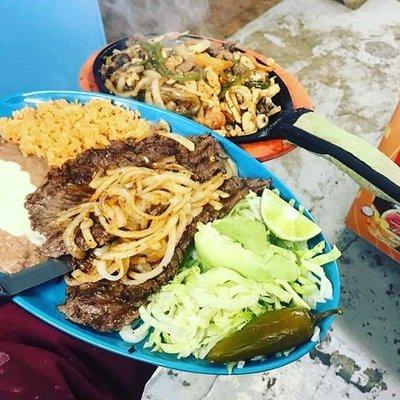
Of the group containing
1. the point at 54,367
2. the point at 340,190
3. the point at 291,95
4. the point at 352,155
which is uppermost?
the point at 352,155

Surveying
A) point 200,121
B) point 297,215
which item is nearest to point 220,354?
point 297,215

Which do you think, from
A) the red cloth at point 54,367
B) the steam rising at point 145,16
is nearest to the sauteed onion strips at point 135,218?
the red cloth at point 54,367

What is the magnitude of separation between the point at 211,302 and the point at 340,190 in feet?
6.75

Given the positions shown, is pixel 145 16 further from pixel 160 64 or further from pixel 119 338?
pixel 119 338

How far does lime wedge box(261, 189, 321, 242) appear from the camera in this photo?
1767mm

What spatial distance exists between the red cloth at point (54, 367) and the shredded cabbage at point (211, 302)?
0.83 feet

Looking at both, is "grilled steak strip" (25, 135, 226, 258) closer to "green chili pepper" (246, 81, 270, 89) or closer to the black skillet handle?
the black skillet handle

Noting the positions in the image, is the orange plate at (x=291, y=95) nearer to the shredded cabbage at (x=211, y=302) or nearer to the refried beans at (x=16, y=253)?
the shredded cabbage at (x=211, y=302)

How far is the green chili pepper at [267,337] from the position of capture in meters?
1.51

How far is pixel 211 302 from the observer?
5.40 feet

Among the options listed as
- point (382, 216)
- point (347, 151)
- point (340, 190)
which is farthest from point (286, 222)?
point (340, 190)

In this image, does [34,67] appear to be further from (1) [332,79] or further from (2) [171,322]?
(1) [332,79]

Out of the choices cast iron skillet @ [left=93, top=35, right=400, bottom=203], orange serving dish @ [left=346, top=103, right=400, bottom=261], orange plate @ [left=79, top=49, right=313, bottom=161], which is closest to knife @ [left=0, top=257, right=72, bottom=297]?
cast iron skillet @ [left=93, top=35, right=400, bottom=203]

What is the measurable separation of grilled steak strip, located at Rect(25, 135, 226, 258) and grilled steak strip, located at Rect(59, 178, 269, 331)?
0.42 feet
